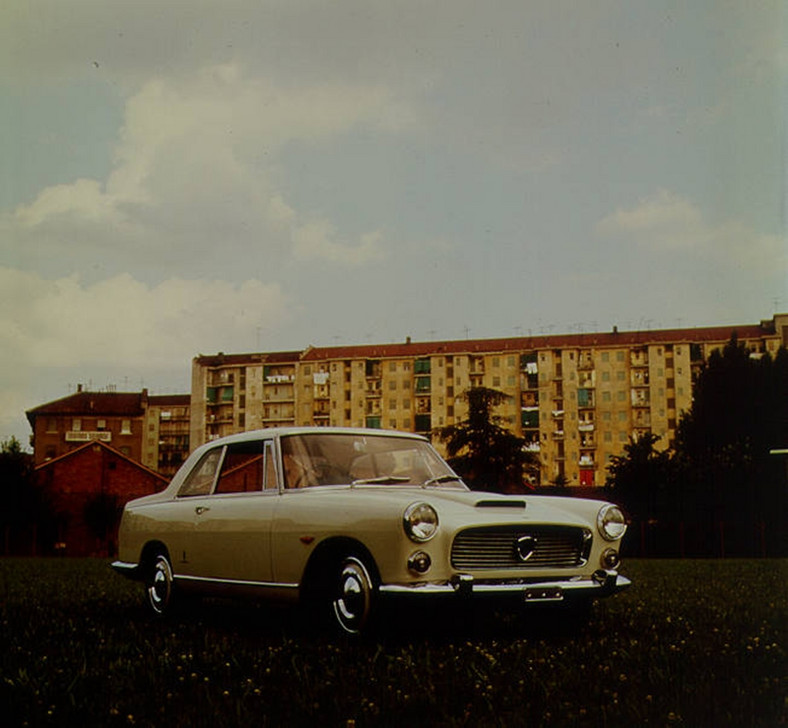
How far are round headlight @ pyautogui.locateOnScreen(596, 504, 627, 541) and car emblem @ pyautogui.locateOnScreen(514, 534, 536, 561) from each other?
0.77m

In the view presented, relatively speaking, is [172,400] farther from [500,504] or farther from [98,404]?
[500,504]

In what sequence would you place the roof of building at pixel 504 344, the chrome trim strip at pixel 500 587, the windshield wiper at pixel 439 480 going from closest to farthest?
the chrome trim strip at pixel 500 587
the windshield wiper at pixel 439 480
the roof of building at pixel 504 344

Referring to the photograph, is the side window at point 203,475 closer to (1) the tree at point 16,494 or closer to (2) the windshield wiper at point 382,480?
(2) the windshield wiper at point 382,480

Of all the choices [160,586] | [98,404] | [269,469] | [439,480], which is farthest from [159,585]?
[98,404]

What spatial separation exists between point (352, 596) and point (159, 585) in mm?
2819

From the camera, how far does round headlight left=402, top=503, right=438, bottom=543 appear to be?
652cm

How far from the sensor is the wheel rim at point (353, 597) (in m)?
6.64

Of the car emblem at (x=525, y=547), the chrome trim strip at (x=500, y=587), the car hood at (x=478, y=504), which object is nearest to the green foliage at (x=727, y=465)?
the car hood at (x=478, y=504)

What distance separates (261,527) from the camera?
7.59 m

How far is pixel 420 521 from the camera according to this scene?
6.57 meters

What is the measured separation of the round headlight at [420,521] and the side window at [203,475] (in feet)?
8.85

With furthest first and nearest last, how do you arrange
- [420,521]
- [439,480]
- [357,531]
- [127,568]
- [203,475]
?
[127,568] → [203,475] → [439,480] → [357,531] → [420,521]

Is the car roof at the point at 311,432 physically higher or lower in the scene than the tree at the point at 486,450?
lower

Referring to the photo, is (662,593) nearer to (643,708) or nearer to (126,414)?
(643,708)
